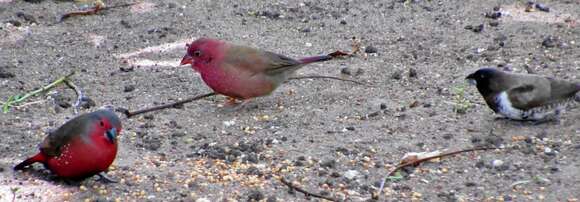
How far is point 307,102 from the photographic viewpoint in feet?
22.1

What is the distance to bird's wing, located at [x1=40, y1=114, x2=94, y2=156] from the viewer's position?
496 cm

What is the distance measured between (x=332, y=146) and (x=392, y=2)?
3.59m

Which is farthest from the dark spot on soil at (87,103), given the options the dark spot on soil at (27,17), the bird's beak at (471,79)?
the bird's beak at (471,79)

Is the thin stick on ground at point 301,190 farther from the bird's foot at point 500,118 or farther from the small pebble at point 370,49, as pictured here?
the small pebble at point 370,49

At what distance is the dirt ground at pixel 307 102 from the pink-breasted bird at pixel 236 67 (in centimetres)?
15

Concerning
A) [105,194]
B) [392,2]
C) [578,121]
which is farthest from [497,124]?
[392,2]

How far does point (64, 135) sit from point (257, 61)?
79.7 inches

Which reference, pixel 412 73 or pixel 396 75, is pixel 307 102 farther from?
pixel 412 73

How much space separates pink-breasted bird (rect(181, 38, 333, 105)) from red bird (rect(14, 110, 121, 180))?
159 cm

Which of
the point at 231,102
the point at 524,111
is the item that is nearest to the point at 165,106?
the point at 231,102

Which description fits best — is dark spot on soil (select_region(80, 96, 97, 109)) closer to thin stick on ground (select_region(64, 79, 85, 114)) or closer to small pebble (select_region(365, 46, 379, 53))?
thin stick on ground (select_region(64, 79, 85, 114))

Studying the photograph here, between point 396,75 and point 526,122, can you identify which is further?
point 396,75

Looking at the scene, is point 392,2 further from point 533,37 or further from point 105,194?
point 105,194

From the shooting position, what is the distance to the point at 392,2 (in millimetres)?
9133
